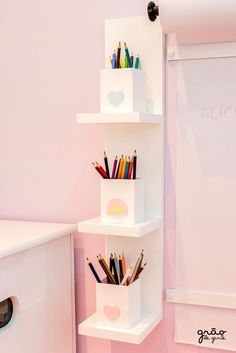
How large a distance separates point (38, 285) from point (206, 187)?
0.43m

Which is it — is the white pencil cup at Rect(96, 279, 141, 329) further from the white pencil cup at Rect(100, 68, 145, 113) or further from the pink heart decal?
the white pencil cup at Rect(100, 68, 145, 113)

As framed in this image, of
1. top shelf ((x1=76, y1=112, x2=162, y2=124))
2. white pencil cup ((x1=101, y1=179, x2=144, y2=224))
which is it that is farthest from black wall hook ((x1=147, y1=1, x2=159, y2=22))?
white pencil cup ((x1=101, y1=179, x2=144, y2=224))

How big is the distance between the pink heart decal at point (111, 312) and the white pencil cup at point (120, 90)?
0.41 metres

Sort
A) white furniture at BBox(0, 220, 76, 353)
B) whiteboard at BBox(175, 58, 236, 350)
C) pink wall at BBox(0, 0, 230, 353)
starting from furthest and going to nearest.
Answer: pink wall at BBox(0, 0, 230, 353) → whiteboard at BBox(175, 58, 236, 350) → white furniture at BBox(0, 220, 76, 353)

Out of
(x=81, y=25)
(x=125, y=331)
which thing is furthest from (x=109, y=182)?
(x=81, y=25)

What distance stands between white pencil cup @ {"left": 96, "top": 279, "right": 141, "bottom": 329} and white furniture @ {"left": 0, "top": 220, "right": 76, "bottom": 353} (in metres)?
0.13

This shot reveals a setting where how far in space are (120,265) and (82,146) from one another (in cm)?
32

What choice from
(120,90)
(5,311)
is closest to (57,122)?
(120,90)

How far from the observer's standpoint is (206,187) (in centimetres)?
104

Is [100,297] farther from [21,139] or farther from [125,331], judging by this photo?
[21,139]

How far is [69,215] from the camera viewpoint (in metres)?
1.18

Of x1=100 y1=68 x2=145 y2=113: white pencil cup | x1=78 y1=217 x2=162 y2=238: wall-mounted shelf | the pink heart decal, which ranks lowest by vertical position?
the pink heart decal

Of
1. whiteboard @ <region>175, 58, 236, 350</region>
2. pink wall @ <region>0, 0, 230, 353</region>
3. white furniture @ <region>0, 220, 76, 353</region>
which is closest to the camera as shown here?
white furniture @ <region>0, 220, 76, 353</region>

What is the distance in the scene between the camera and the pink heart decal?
958 millimetres
